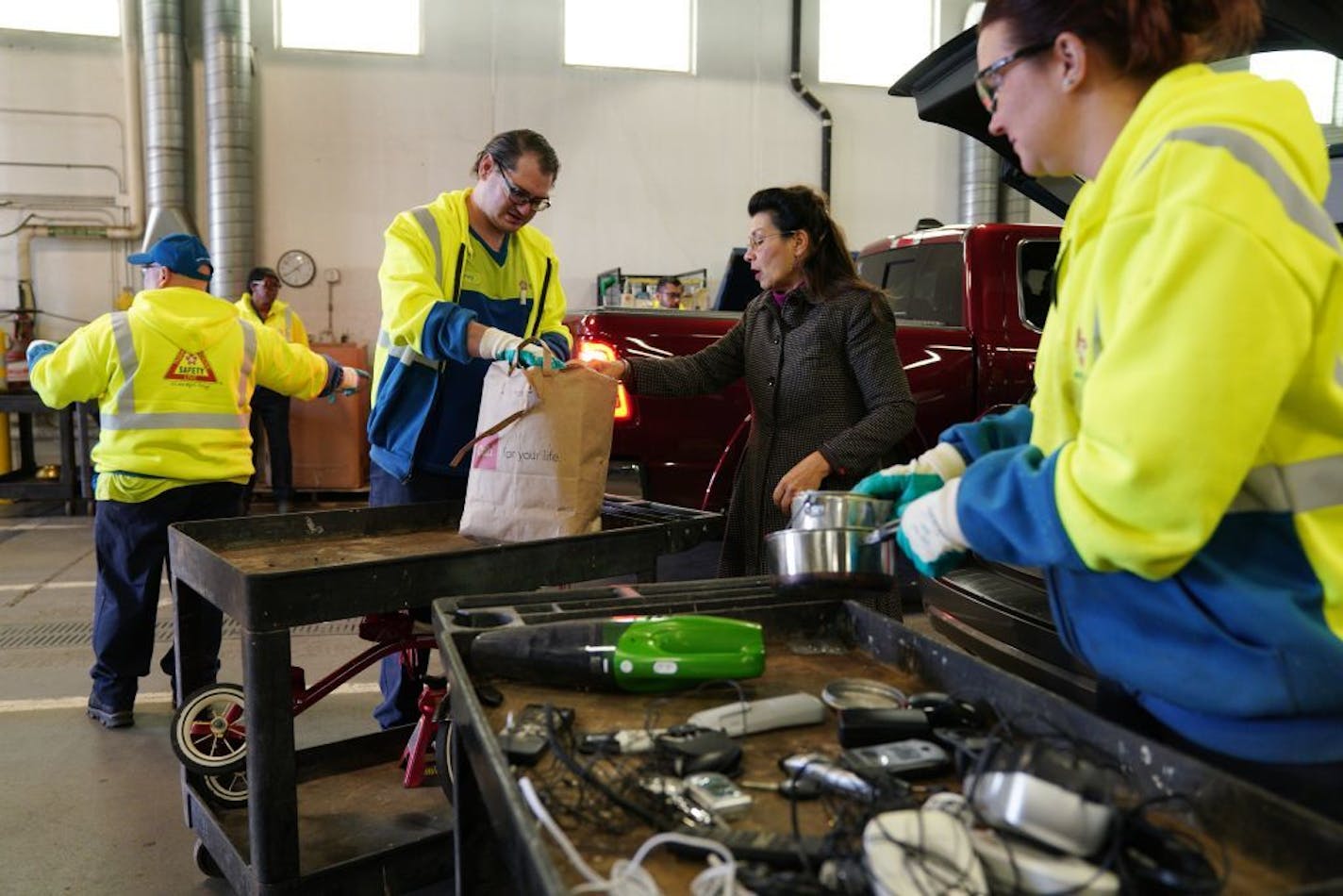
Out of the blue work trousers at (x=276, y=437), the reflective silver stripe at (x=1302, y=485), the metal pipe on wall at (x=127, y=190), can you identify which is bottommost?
the blue work trousers at (x=276, y=437)

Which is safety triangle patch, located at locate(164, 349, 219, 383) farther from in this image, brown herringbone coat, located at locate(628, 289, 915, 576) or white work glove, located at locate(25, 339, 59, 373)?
brown herringbone coat, located at locate(628, 289, 915, 576)

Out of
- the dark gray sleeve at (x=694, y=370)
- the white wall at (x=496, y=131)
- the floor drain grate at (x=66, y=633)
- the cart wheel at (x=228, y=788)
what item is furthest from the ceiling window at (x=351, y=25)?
the cart wheel at (x=228, y=788)

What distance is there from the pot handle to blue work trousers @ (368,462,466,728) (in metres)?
1.67

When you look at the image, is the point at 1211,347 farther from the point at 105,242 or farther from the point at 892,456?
the point at 105,242

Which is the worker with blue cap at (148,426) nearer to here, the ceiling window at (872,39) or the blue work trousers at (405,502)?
the blue work trousers at (405,502)

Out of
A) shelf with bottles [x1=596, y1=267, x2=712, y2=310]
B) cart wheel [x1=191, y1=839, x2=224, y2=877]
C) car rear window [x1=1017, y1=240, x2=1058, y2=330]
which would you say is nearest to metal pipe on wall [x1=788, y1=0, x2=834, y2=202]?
shelf with bottles [x1=596, y1=267, x2=712, y2=310]

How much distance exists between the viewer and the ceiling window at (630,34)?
960 centimetres

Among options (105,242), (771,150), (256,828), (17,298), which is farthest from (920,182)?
(256,828)

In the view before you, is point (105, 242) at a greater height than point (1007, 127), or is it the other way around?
point (105, 242)

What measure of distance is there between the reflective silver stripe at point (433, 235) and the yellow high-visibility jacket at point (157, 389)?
4.63ft

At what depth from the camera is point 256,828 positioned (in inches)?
82.2

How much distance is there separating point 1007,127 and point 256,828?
1.90 meters

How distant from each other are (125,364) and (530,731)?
120 inches

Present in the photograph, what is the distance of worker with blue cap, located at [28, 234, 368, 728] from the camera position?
11.9ft
